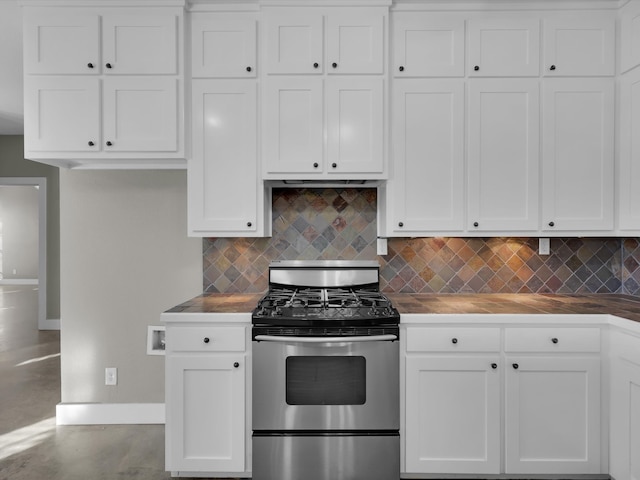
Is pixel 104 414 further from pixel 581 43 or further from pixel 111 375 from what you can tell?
pixel 581 43

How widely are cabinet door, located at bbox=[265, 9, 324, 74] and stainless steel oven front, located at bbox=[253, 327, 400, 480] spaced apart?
1.54 metres

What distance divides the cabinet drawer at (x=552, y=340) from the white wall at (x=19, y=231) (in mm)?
11931

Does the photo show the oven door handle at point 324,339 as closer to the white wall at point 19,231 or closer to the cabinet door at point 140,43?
the cabinet door at point 140,43

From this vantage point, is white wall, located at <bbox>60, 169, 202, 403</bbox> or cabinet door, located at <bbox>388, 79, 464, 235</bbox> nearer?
cabinet door, located at <bbox>388, 79, 464, 235</bbox>

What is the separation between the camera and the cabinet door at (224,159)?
246 cm

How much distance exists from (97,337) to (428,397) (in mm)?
2285

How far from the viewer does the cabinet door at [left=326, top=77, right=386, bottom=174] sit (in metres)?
2.44

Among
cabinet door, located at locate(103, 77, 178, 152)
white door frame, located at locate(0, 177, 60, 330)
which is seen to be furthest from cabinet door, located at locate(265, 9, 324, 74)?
white door frame, located at locate(0, 177, 60, 330)

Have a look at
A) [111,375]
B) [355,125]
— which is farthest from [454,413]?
[111,375]

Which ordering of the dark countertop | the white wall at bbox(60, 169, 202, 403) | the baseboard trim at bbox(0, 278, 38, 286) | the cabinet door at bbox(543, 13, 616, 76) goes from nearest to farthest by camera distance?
1. the dark countertop
2. the cabinet door at bbox(543, 13, 616, 76)
3. the white wall at bbox(60, 169, 202, 403)
4. the baseboard trim at bbox(0, 278, 38, 286)

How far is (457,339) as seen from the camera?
2113 millimetres

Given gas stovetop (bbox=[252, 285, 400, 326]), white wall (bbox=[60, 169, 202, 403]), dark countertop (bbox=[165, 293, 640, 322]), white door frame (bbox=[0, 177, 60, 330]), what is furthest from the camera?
white door frame (bbox=[0, 177, 60, 330])

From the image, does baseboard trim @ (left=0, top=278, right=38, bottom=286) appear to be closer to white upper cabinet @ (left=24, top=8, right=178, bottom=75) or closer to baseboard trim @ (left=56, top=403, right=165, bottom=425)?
baseboard trim @ (left=56, top=403, right=165, bottom=425)

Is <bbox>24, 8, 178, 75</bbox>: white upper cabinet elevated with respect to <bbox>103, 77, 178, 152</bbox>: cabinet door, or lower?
elevated
